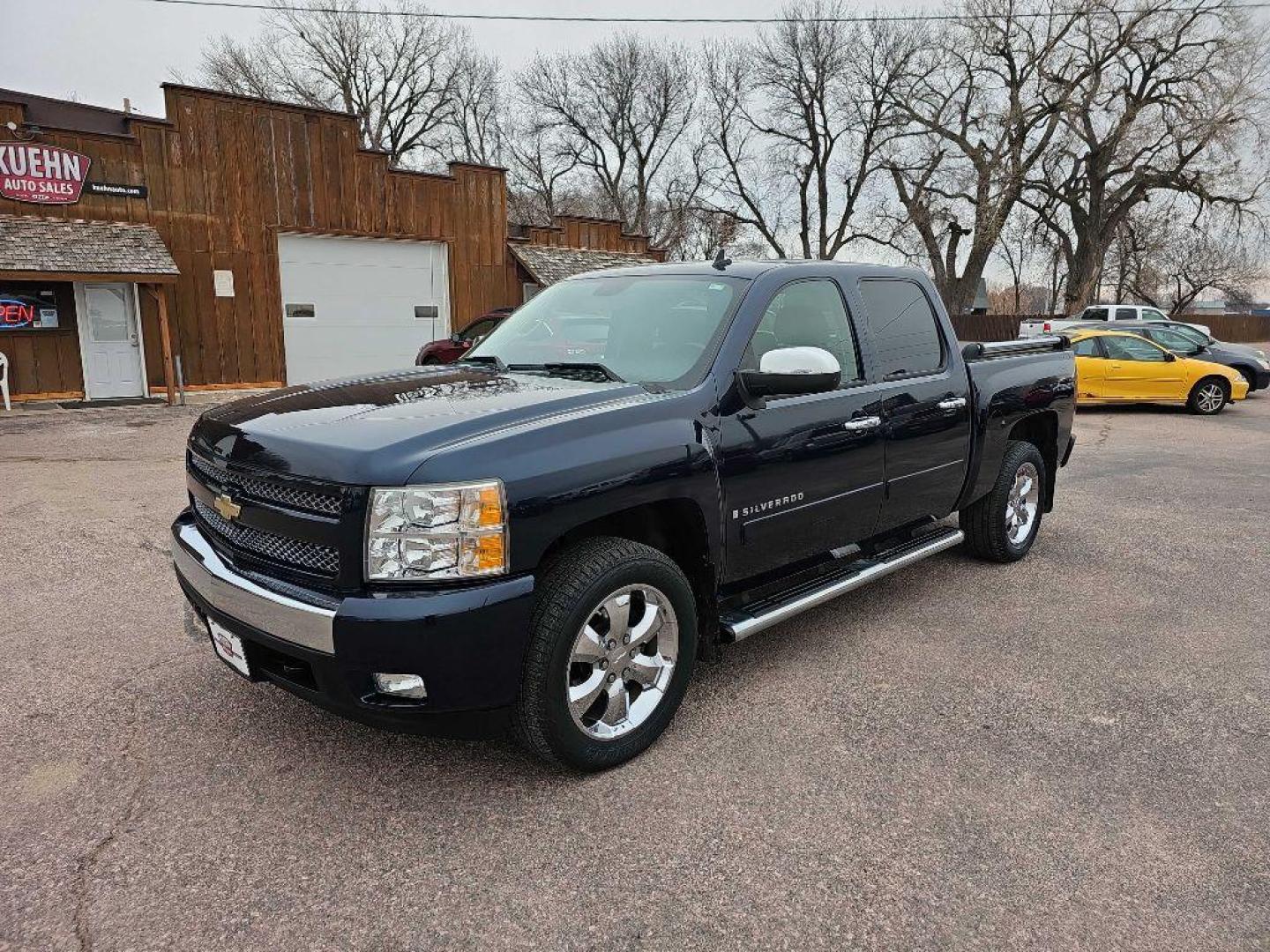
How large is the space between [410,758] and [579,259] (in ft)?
66.0

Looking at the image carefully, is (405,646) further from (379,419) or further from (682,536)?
(682,536)

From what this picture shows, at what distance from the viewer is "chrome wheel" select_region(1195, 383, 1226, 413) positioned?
14.8m

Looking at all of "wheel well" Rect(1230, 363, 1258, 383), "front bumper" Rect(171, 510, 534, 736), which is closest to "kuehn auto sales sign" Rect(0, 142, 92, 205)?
"front bumper" Rect(171, 510, 534, 736)

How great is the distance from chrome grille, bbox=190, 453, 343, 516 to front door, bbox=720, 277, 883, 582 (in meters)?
1.45

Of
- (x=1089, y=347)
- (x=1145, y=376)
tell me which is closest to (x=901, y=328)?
(x=1089, y=347)

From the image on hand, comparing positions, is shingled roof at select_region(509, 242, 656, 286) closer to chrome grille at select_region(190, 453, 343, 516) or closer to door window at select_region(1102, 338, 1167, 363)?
door window at select_region(1102, 338, 1167, 363)

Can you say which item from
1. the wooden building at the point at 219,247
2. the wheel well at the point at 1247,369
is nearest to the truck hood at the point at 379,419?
the wooden building at the point at 219,247

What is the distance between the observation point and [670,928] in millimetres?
2291

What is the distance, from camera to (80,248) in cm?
1430

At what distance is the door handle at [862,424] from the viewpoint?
390 centimetres

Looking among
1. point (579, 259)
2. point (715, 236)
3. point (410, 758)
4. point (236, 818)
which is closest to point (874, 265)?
point (410, 758)

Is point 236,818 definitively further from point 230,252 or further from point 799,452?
point 230,252

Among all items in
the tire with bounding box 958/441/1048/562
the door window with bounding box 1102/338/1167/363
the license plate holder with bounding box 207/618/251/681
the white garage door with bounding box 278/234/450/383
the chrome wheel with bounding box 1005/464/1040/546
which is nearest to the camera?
the license plate holder with bounding box 207/618/251/681

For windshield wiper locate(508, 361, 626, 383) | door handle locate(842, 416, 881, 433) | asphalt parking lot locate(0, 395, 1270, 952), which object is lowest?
asphalt parking lot locate(0, 395, 1270, 952)
